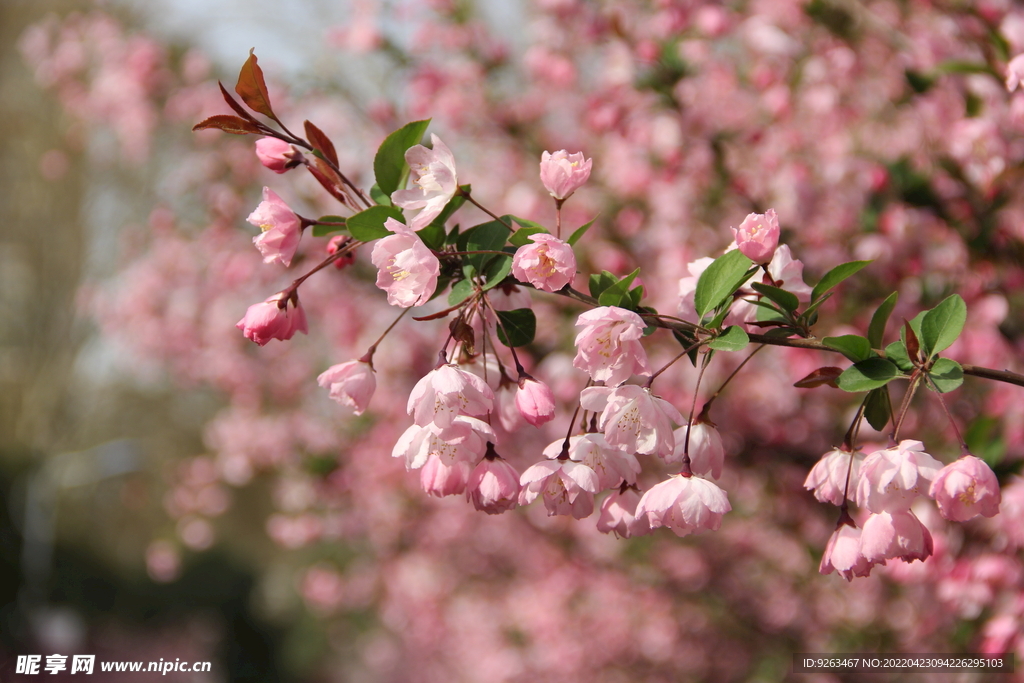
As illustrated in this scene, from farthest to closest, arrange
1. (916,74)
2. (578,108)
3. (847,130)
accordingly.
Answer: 1. (578,108)
2. (847,130)
3. (916,74)

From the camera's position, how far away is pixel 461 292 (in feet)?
2.51

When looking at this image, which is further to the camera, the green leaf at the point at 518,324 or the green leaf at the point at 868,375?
the green leaf at the point at 518,324

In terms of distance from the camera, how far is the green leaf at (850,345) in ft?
2.31

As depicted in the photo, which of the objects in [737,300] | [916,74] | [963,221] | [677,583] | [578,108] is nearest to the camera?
[737,300]

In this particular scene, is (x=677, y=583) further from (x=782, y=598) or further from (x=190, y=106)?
(x=190, y=106)

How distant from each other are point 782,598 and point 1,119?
13363mm

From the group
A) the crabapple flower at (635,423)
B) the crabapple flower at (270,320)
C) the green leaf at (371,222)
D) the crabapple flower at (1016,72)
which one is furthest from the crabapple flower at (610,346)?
the crabapple flower at (1016,72)

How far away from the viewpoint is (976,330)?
2135mm

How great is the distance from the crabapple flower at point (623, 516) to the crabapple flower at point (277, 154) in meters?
0.56

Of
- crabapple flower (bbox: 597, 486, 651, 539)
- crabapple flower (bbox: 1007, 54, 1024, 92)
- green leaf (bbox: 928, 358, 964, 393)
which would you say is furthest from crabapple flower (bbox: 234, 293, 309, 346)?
crabapple flower (bbox: 1007, 54, 1024, 92)

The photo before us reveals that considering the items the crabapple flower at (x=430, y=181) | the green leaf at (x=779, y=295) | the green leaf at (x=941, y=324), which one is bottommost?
the green leaf at (x=941, y=324)

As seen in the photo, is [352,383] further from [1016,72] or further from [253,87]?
[1016,72]

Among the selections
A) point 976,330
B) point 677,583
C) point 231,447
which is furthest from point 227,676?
point 976,330

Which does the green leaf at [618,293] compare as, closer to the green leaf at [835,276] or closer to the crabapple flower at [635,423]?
the crabapple flower at [635,423]
